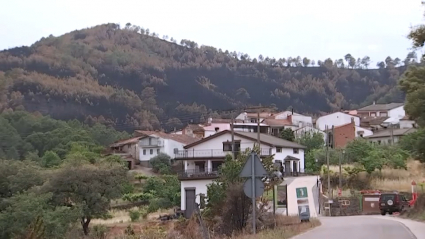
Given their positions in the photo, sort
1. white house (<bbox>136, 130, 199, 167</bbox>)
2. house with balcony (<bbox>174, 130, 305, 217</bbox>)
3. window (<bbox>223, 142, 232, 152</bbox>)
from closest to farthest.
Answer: house with balcony (<bbox>174, 130, 305, 217</bbox>) → window (<bbox>223, 142, 232, 152</bbox>) → white house (<bbox>136, 130, 199, 167</bbox>)

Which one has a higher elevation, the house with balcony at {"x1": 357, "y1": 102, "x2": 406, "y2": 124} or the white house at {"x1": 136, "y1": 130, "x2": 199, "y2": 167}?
the house with balcony at {"x1": 357, "y1": 102, "x2": 406, "y2": 124}

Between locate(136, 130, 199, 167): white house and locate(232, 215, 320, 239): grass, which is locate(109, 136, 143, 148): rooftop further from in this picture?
locate(232, 215, 320, 239): grass

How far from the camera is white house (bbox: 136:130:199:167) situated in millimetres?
88125

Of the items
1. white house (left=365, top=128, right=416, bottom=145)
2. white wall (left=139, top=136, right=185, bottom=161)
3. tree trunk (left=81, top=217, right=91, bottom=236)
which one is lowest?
tree trunk (left=81, top=217, right=91, bottom=236)

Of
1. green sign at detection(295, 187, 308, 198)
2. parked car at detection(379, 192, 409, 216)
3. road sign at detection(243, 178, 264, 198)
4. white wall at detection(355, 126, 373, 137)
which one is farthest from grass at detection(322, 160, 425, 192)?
road sign at detection(243, 178, 264, 198)

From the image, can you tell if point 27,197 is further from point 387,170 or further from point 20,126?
point 20,126

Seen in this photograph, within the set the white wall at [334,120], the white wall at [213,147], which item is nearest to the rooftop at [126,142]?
the white wall at [213,147]

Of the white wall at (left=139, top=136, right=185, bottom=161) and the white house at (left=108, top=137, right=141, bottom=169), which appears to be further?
the white house at (left=108, top=137, right=141, bottom=169)

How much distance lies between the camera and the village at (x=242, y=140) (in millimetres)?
52344

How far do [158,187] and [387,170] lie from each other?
23.0 meters

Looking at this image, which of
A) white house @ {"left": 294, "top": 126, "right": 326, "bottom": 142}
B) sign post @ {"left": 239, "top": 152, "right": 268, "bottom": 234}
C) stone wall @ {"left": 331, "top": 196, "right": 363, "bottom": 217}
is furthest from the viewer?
white house @ {"left": 294, "top": 126, "right": 326, "bottom": 142}

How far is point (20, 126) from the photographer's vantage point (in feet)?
341

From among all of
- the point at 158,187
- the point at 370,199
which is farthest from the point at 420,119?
the point at 158,187

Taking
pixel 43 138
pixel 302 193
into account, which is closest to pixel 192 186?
pixel 302 193
